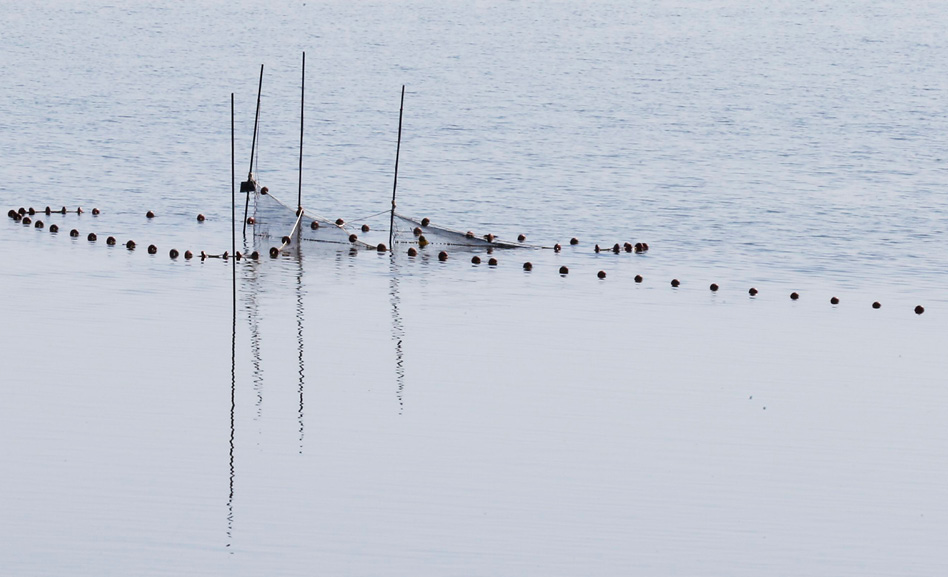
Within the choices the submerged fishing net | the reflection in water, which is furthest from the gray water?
the submerged fishing net

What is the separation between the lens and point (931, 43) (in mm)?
89500

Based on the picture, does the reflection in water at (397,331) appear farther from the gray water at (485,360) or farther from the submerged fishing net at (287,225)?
the submerged fishing net at (287,225)

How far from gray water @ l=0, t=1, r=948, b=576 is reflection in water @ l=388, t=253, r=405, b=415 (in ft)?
0.30

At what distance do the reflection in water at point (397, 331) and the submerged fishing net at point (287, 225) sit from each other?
1.54 m

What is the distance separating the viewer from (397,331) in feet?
72.7

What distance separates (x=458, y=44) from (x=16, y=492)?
257 feet

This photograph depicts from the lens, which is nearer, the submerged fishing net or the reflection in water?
the reflection in water

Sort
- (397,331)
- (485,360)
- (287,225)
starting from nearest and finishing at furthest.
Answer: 1. (485,360)
2. (397,331)
3. (287,225)

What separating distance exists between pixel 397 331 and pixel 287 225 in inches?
378

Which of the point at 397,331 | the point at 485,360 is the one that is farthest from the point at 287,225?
the point at 485,360

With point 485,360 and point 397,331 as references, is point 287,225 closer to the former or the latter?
point 397,331

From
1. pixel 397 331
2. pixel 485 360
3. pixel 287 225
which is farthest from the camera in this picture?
pixel 287 225

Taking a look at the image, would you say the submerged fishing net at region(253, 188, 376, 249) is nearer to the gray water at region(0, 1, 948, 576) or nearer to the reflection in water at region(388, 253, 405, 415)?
the gray water at region(0, 1, 948, 576)

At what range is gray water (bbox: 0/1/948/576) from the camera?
12977 millimetres
